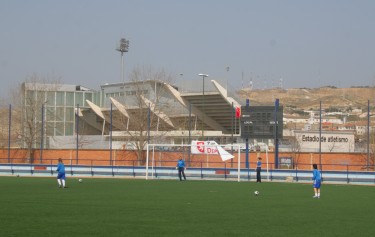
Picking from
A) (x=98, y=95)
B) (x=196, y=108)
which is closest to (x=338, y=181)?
(x=196, y=108)

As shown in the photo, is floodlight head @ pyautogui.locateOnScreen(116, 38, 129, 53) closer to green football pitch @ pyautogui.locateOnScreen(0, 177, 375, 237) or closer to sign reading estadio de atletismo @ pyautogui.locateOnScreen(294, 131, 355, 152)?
sign reading estadio de atletismo @ pyautogui.locateOnScreen(294, 131, 355, 152)

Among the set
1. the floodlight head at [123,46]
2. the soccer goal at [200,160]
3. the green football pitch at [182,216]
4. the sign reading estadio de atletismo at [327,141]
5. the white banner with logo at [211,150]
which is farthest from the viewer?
the floodlight head at [123,46]

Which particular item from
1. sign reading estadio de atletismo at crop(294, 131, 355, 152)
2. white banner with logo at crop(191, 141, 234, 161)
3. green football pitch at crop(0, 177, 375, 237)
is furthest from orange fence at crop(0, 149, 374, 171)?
sign reading estadio de atletismo at crop(294, 131, 355, 152)

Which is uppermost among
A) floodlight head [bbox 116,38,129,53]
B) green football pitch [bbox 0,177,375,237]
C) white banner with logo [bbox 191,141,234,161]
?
floodlight head [bbox 116,38,129,53]

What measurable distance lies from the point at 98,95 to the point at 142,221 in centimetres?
9206

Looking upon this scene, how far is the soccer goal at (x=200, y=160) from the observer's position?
160 ft

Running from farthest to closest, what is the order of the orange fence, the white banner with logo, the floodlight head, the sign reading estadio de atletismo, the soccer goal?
the floodlight head, the sign reading estadio de atletismo, the orange fence, the white banner with logo, the soccer goal

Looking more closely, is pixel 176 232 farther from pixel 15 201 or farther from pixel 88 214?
pixel 15 201

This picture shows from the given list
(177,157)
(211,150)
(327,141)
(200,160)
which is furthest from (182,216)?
(327,141)

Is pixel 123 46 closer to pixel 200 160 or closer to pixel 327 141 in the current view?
pixel 327 141

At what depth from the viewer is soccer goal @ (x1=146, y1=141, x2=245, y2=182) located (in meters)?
48.9

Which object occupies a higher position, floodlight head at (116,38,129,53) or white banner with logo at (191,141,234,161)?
floodlight head at (116,38,129,53)

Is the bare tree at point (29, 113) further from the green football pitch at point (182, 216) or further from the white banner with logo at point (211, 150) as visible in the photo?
the green football pitch at point (182, 216)

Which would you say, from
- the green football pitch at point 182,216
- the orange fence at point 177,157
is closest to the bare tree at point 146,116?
the orange fence at point 177,157
